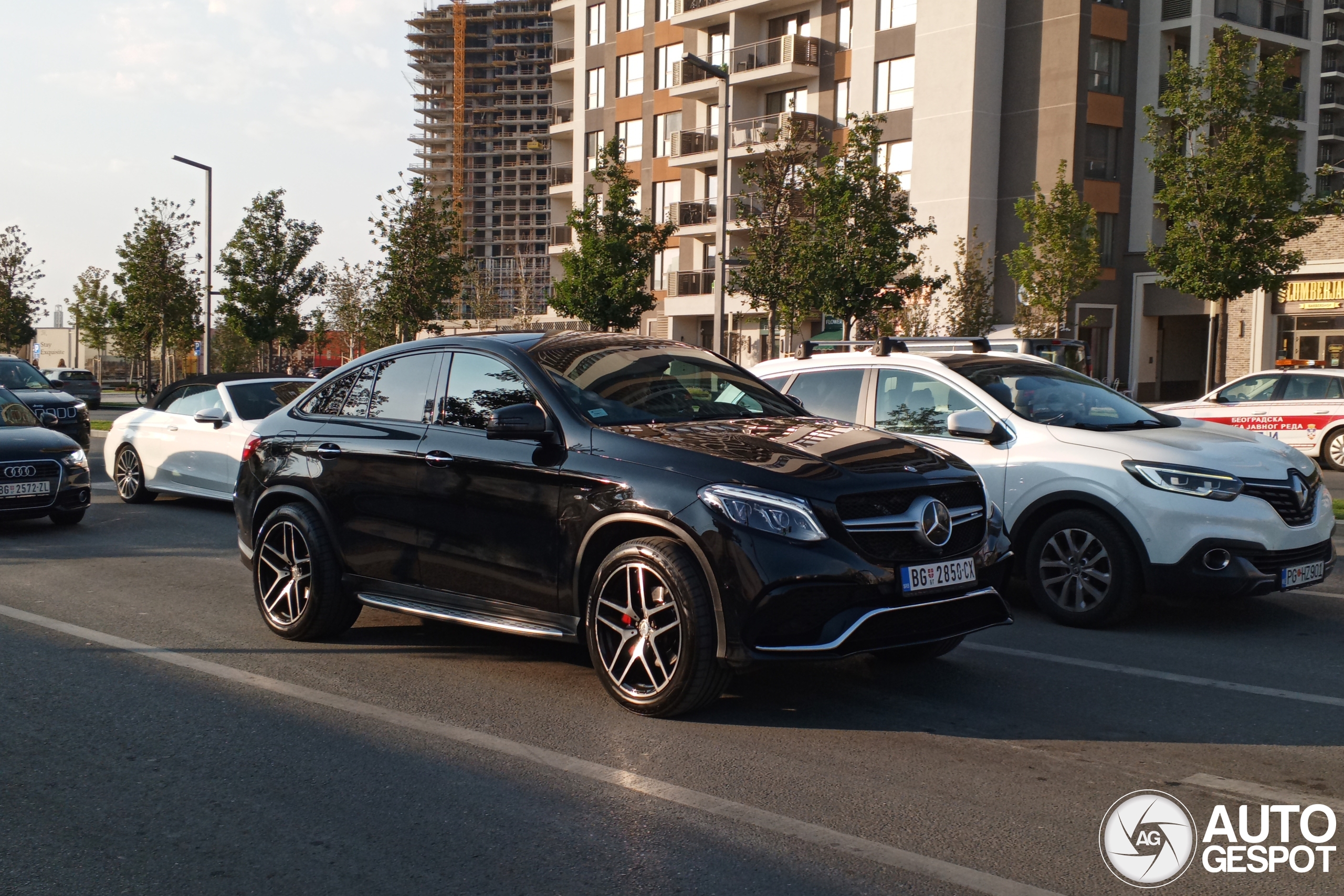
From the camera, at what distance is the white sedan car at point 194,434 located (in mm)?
13344

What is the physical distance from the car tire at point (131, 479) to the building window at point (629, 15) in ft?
147

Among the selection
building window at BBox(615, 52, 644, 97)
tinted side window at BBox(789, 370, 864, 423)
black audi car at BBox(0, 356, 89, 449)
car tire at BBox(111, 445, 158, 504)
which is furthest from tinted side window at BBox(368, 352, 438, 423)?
building window at BBox(615, 52, 644, 97)

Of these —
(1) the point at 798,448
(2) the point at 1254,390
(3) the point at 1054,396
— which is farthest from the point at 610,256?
(1) the point at 798,448

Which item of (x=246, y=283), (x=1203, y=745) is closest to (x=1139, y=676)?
(x=1203, y=745)

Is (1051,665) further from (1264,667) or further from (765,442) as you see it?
(765,442)

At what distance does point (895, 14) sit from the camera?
148 feet

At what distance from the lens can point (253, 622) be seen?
779cm

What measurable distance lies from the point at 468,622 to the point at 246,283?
127ft

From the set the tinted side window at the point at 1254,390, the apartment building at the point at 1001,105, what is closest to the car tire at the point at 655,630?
the tinted side window at the point at 1254,390

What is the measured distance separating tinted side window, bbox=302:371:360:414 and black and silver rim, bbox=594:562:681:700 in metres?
2.49

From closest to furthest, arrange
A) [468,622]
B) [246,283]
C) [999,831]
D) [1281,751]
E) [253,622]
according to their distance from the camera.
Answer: [999,831] < [1281,751] < [468,622] < [253,622] < [246,283]

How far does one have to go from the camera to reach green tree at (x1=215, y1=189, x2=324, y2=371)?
42.0 m

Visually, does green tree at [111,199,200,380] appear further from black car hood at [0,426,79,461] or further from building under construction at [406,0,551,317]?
building under construction at [406,0,551,317]

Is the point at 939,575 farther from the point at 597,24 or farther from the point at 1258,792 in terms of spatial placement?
the point at 597,24
